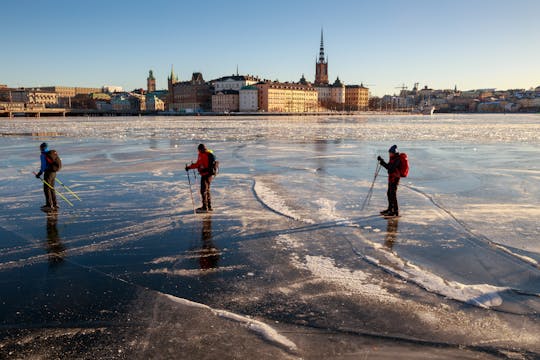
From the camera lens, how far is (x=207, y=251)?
21.5ft

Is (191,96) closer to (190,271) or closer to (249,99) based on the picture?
(249,99)

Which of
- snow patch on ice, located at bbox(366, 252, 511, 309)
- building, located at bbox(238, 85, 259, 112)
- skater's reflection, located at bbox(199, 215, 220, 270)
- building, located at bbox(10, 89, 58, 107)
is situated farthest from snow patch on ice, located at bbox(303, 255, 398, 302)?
building, located at bbox(10, 89, 58, 107)

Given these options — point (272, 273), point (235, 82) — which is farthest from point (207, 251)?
point (235, 82)

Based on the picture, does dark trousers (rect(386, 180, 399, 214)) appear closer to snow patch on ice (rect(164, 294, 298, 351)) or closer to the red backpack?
the red backpack

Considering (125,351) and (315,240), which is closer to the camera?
(125,351)

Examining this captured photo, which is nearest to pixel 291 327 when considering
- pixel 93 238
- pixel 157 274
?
pixel 157 274

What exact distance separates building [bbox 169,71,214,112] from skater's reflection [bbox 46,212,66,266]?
506 ft

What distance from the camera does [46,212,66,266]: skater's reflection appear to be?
6184mm

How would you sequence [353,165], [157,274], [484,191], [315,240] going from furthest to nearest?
[353,165] → [484,191] → [315,240] → [157,274]

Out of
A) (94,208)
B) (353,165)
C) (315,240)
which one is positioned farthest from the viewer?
(353,165)

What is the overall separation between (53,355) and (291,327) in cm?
215

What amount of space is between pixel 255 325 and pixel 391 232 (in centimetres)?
401

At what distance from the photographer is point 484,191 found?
11.1m

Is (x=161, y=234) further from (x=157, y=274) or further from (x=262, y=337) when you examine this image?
(x=262, y=337)
